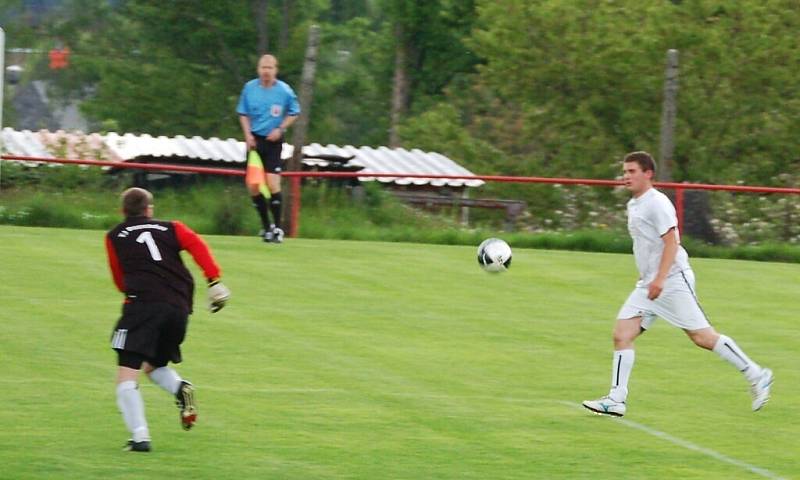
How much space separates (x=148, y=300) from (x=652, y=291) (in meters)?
3.50

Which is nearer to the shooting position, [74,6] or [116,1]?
[116,1]

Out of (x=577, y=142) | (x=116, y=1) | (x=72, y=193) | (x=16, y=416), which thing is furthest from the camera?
(x=116, y=1)

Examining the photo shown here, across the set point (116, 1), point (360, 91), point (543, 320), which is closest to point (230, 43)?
point (360, 91)

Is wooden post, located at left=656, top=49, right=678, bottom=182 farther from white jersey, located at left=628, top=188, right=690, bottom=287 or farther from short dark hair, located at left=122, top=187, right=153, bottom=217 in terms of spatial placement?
short dark hair, located at left=122, top=187, right=153, bottom=217

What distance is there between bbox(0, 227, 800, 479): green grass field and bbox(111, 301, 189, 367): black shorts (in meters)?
0.59

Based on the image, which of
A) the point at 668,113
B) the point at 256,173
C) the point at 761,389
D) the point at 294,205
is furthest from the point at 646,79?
the point at 761,389

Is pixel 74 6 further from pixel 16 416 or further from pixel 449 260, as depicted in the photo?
pixel 16 416

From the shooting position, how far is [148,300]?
8.68 meters

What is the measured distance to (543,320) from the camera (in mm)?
15508

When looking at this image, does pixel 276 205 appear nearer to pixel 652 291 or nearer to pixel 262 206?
pixel 262 206

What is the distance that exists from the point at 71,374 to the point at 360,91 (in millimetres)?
57408

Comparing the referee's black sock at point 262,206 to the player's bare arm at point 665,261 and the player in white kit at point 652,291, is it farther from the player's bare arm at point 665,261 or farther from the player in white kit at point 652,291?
the player's bare arm at point 665,261

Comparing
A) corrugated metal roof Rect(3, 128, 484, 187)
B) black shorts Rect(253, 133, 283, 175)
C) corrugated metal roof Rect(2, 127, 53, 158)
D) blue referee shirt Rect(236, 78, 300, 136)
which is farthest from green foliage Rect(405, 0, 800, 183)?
blue referee shirt Rect(236, 78, 300, 136)

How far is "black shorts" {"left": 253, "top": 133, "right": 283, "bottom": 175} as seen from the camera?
18828mm
